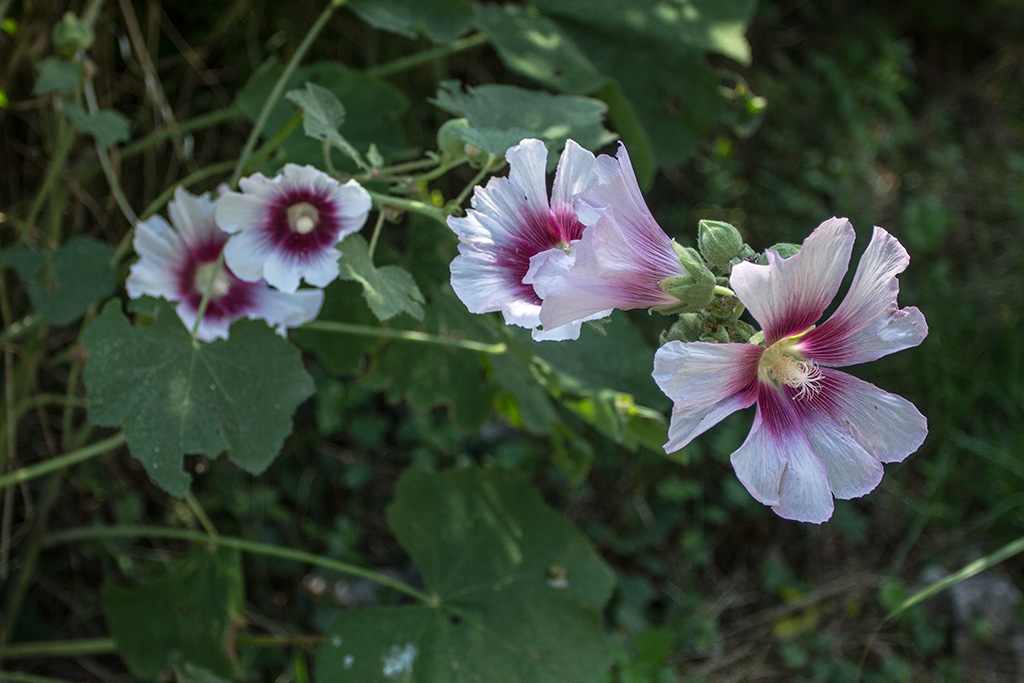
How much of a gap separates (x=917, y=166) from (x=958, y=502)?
1.37 metres

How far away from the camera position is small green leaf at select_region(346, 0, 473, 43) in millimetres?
1515

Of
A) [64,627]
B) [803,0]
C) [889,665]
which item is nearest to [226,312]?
[64,627]

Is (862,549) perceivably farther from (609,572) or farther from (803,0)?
(803,0)

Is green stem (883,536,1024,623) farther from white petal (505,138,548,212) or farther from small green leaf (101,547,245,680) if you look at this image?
small green leaf (101,547,245,680)

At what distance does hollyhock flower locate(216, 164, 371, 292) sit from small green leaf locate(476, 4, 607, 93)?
2.12 ft

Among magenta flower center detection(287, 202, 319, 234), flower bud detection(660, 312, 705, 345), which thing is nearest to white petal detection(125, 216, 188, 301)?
magenta flower center detection(287, 202, 319, 234)

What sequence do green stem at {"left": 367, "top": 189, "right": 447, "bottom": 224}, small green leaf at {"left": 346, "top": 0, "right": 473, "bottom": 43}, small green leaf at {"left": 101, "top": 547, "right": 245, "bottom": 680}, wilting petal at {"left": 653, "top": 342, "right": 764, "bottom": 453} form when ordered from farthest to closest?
small green leaf at {"left": 101, "top": 547, "right": 245, "bottom": 680} < small green leaf at {"left": 346, "top": 0, "right": 473, "bottom": 43} < green stem at {"left": 367, "top": 189, "right": 447, "bottom": 224} < wilting petal at {"left": 653, "top": 342, "right": 764, "bottom": 453}

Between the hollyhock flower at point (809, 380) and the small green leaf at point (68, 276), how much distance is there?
1046 millimetres

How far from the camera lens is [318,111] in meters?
1.15

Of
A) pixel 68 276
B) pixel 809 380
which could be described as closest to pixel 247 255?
pixel 68 276

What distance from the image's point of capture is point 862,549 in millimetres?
2539

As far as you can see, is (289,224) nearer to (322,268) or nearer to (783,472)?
(322,268)

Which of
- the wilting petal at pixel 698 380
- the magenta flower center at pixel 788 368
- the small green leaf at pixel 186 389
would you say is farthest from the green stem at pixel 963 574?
the small green leaf at pixel 186 389

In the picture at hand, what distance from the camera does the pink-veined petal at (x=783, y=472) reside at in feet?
2.70
